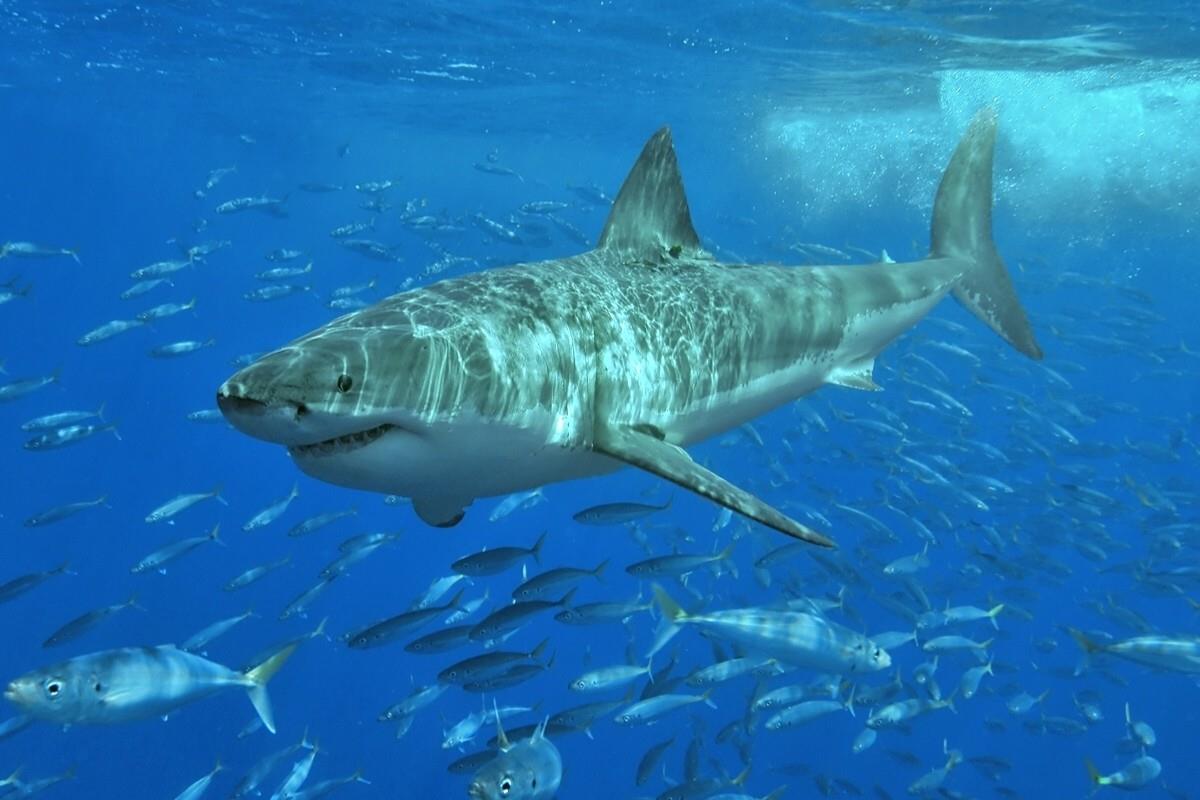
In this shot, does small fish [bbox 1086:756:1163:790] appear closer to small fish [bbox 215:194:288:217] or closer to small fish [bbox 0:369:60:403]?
small fish [bbox 0:369:60:403]

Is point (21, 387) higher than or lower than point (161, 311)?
lower

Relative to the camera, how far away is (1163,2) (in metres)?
15.9

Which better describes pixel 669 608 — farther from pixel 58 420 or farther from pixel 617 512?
pixel 58 420

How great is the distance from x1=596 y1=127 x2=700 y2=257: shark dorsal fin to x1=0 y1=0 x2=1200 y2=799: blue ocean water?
5976mm

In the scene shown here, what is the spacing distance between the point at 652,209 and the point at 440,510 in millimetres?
1998

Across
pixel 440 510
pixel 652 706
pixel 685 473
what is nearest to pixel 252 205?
pixel 652 706

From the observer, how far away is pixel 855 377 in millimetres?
5496

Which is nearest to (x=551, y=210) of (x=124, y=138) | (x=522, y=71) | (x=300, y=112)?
(x=522, y=71)

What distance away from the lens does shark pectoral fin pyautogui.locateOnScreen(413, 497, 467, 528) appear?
375cm

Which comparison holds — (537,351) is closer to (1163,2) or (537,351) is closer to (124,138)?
(1163,2)

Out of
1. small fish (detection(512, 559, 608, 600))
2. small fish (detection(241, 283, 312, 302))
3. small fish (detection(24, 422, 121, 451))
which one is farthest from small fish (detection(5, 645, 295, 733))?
small fish (detection(241, 283, 312, 302))

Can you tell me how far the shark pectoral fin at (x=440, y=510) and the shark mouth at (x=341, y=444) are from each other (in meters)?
0.99

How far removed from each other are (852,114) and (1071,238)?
34508 millimetres

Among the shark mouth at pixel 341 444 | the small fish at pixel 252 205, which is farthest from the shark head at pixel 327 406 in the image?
the small fish at pixel 252 205
